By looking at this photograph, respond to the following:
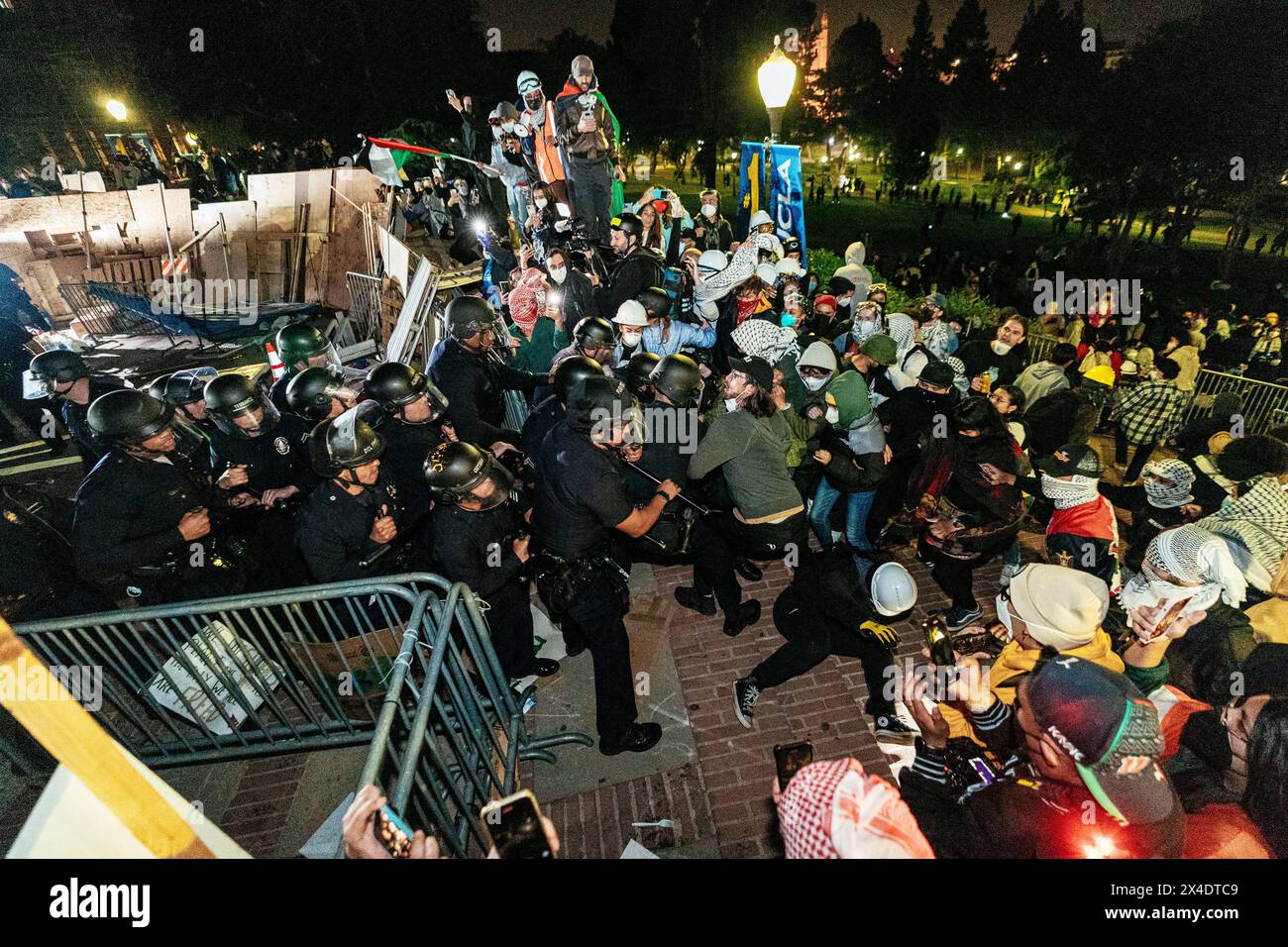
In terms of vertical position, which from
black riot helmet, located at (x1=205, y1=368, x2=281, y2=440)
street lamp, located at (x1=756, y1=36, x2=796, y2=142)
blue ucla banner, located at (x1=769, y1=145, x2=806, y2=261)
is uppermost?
street lamp, located at (x1=756, y1=36, x2=796, y2=142)

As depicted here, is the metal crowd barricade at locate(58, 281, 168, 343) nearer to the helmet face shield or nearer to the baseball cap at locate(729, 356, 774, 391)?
the helmet face shield

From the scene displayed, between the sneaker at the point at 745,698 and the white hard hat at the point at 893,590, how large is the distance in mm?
1266

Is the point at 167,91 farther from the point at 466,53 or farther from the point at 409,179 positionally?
the point at 409,179

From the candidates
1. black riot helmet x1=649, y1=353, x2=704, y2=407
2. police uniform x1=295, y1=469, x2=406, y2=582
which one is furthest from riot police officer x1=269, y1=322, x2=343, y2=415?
black riot helmet x1=649, y1=353, x2=704, y2=407

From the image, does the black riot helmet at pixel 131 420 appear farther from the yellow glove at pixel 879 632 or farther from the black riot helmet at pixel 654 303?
the yellow glove at pixel 879 632

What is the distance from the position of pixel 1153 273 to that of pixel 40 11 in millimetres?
50617

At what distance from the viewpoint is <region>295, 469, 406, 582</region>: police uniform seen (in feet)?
13.0

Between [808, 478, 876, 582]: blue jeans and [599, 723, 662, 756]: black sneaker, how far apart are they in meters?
2.78

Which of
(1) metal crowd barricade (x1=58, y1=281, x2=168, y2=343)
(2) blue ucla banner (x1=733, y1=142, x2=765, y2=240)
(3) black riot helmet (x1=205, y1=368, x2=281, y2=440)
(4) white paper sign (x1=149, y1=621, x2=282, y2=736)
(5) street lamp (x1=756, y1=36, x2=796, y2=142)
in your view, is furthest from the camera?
(1) metal crowd barricade (x1=58, y1=281, x2=168, y2=343)

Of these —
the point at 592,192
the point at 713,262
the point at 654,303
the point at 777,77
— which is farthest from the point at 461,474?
the point at 592,192

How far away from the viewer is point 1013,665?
3.19 m

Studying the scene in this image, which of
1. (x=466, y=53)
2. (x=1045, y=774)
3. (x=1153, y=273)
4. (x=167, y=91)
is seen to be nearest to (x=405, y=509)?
(x=1045, y=774)
